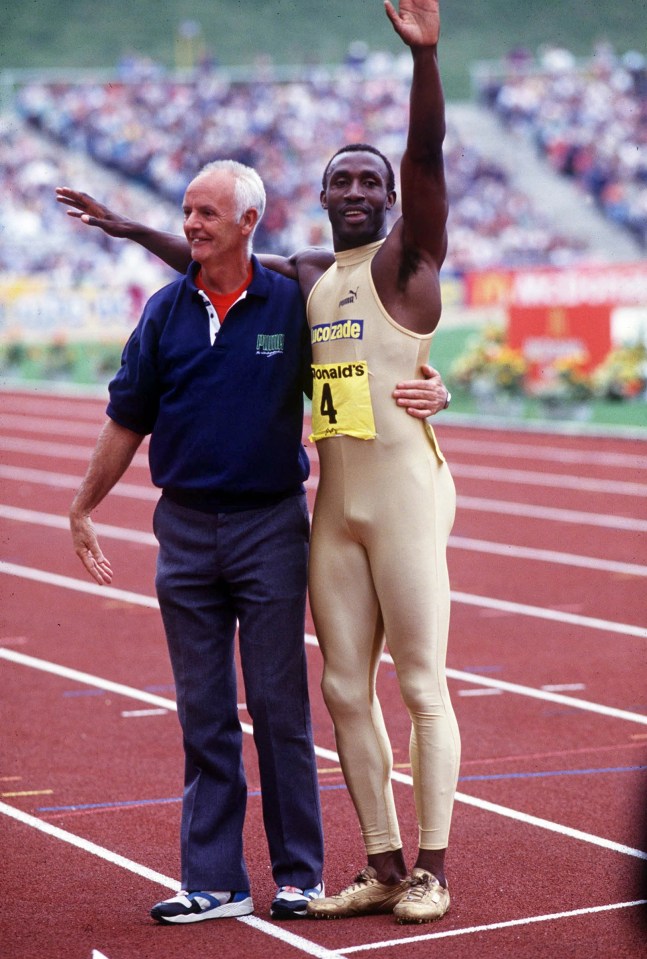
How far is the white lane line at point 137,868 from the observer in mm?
4266

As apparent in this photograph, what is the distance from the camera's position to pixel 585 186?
3459cm

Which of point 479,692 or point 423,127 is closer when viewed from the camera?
point 423,127

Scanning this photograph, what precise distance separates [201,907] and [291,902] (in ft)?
0.89

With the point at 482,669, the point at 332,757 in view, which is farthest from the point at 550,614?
the point at 332,757

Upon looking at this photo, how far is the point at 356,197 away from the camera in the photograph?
449 centimetres

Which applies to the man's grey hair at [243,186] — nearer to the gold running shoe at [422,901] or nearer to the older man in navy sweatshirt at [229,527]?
the older man in navy sweatshirt at [229,527]

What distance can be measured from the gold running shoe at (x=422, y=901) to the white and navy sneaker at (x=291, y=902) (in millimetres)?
271

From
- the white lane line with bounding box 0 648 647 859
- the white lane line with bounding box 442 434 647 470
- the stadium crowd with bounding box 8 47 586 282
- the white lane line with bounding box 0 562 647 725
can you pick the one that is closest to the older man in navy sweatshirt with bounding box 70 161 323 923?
the white lane line with bounding box 0 648 647 859

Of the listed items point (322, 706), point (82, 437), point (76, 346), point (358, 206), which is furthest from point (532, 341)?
point (358, 206)

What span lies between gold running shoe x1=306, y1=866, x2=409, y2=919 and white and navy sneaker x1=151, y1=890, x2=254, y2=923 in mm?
221

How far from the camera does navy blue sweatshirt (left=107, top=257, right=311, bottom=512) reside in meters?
4.60

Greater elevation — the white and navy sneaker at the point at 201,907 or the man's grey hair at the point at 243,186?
the man's grey hair at the point at 243,186

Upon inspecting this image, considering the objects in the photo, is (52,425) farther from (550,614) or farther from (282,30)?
(282,30)

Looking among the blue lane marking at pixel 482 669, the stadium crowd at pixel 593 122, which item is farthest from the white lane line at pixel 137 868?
the stadium crowd at pixel 593 122
